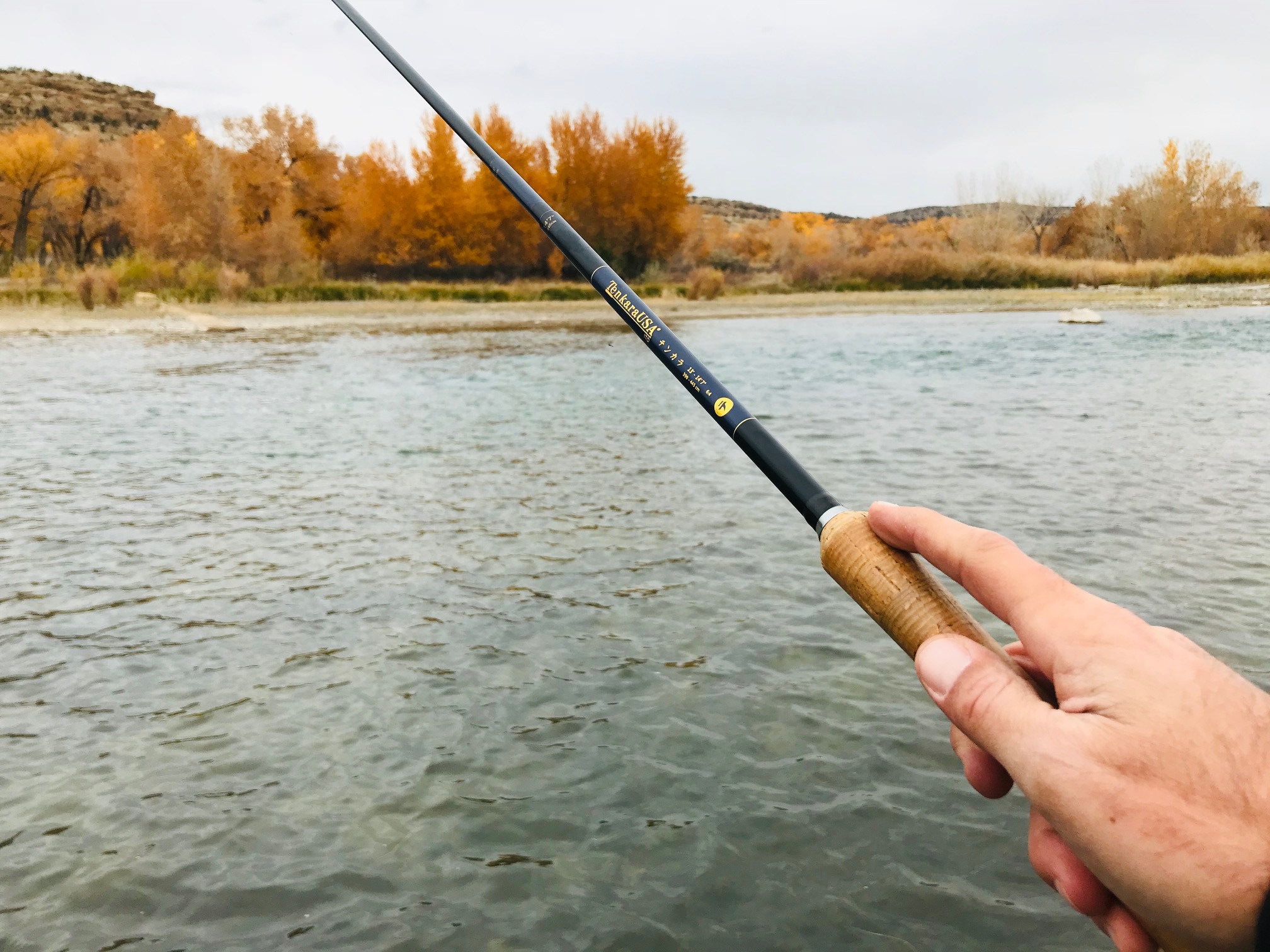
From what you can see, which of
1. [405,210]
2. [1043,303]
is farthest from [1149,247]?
[405,210]

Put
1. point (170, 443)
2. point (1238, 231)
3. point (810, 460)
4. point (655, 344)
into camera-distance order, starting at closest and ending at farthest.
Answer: point (655, 344) < point (810, 460) < point (170, 443) < point (1238, 231)

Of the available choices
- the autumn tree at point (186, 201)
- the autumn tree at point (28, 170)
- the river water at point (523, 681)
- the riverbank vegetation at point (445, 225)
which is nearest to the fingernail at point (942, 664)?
the river water at point (523, 681)

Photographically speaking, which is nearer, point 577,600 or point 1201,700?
point 1201,700

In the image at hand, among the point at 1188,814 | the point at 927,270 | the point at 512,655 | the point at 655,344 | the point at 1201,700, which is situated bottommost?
the point at 512,655

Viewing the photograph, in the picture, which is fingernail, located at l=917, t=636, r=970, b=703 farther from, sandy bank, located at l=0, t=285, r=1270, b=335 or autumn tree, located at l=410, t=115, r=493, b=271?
autumn tree, located at l=410, t=115, r=493, b=271

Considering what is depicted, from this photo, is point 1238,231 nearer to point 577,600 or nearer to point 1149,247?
point 1149,247

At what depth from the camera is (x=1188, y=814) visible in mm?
1078

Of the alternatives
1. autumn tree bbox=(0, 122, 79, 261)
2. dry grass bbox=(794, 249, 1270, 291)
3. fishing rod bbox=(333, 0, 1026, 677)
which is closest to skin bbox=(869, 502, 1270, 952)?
fishing rod bbox=(333, 0, 1026, 677)

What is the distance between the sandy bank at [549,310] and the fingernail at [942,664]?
32832 millimetres

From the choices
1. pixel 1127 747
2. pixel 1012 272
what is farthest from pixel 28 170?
pixel 1127 747

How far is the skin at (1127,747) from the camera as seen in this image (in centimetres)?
107

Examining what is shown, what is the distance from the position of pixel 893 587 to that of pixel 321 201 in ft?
204

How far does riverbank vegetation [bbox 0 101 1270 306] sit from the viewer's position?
47.7 m

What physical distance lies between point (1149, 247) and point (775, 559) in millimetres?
67811
